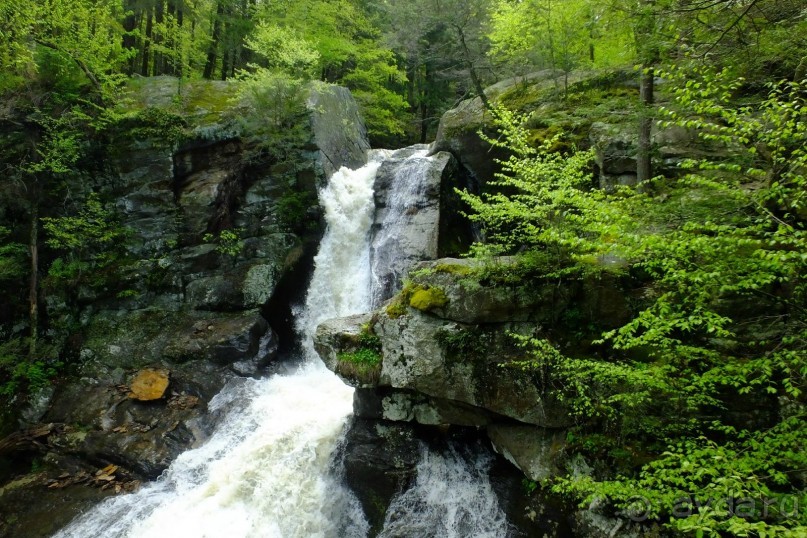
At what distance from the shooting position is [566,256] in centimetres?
579

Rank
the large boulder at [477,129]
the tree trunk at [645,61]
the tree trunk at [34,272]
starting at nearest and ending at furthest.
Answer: the tree trunk at [645,61] → the tree trunk at [34,272] → the large boulder at [477,129]

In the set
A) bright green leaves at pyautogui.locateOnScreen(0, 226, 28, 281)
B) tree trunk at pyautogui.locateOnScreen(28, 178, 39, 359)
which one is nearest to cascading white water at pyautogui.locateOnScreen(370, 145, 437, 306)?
tree trunk at pyautogui.locateOnScreen(28, 178, 39, 359)

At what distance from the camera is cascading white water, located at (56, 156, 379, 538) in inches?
263

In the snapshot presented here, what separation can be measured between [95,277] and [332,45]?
37.4 feet

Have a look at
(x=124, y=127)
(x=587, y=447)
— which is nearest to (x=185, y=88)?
(x=124, y=127)

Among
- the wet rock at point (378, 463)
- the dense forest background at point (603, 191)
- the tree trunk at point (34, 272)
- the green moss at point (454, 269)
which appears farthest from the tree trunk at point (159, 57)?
the wet rock at point (378, 463)

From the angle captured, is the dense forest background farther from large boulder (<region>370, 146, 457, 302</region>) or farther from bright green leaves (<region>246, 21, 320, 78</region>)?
large boulder (<region>370, 146, 457, 302</region>)

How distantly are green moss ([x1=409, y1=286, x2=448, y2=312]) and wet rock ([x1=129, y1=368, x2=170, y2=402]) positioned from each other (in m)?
7.34

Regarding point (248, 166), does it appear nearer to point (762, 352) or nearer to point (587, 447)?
point (587, 447)

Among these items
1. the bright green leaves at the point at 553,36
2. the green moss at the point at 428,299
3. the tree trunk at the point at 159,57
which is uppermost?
the tree trunk at the point at 159,57

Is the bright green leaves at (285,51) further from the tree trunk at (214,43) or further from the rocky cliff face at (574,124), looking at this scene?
the tree trunk at (214,43)

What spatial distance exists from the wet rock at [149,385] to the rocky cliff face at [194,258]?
0.40ft

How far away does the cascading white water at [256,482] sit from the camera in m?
6.68

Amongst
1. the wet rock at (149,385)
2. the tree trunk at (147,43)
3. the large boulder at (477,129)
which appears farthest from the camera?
the tree trunk at (147,43)
